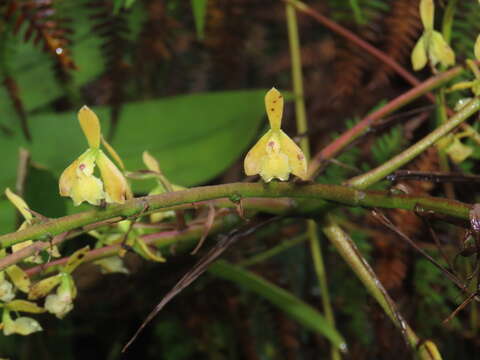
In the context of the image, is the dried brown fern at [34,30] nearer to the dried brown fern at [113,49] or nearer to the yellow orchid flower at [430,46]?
the dried brown fern at [113,49]

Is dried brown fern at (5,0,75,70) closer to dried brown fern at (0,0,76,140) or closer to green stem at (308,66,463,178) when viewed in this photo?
dried brown fern at (0,0,76,140)

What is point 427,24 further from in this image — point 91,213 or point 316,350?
point 316,350

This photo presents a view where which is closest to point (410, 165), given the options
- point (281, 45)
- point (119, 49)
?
point (119, 49)

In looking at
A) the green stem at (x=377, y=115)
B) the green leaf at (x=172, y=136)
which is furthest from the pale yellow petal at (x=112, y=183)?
the green leaf at (x=172, y=136)

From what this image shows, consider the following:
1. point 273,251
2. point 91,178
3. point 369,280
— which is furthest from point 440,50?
point 273,251

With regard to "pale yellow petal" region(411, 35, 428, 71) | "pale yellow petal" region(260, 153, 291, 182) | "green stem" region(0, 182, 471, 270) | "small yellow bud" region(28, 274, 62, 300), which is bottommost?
"small yellow bud" region(28, 274, 62, 300)

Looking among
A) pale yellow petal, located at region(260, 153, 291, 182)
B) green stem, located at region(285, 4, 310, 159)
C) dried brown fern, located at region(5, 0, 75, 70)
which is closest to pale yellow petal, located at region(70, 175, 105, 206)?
pale yellow petal, located at region(260, 153, 291, 182)
